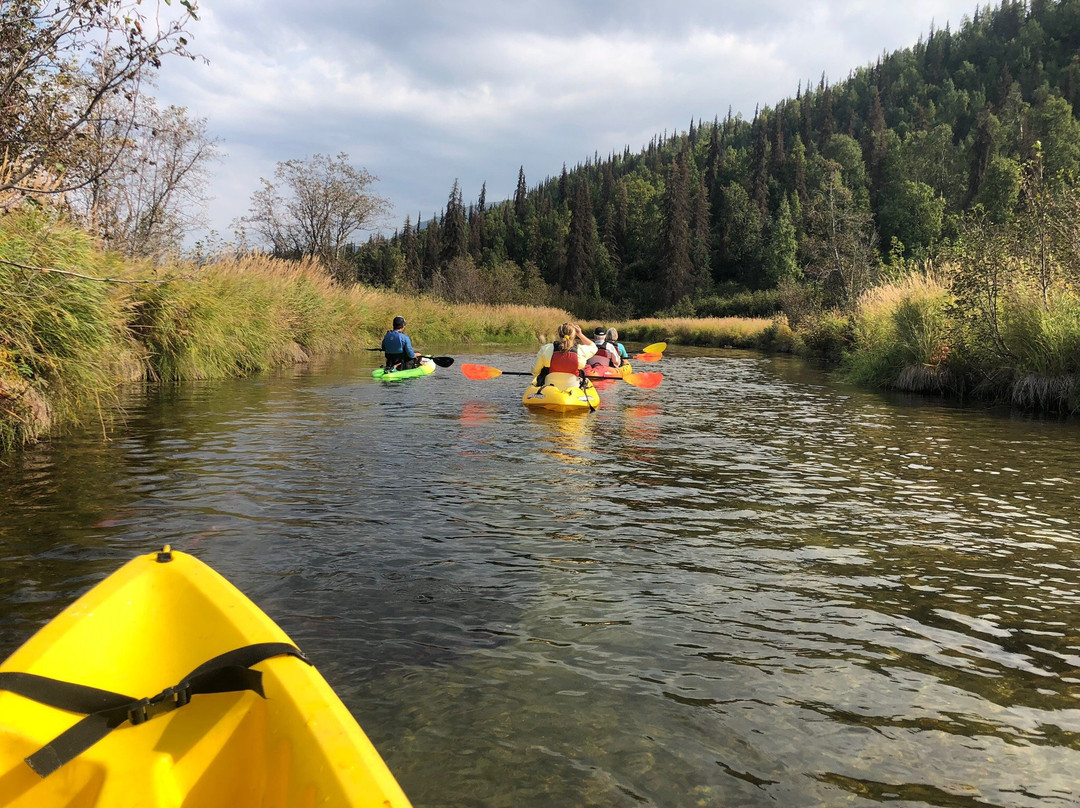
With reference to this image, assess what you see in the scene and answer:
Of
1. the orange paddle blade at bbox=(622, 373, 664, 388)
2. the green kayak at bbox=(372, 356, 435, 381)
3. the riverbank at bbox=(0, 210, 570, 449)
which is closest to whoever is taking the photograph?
the riverbank at bbox=(0, 210, 570, 449)

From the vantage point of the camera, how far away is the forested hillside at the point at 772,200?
→ 66.4 m

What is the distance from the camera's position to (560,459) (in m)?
7.49

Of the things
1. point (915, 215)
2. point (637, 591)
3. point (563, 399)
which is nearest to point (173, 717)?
point (637, 591)

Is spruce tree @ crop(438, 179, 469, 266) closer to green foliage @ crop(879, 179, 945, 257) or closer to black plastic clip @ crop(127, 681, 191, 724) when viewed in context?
green foliage @ crop(879, 179, 945, 257)

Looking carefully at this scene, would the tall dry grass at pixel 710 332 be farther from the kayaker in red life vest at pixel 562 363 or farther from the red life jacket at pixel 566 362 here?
the red life jacket at pixel 566 362

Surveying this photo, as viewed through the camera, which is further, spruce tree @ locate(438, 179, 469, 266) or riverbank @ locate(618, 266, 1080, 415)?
spruce tree @ locate(438, 179, 469, 266)

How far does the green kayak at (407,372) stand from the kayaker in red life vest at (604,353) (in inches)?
138

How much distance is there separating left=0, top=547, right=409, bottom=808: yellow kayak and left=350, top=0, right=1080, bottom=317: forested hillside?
122ft

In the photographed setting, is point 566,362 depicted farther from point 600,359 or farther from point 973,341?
point 973,341

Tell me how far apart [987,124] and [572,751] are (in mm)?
91390

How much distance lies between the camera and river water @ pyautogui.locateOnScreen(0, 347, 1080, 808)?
8.36 ft

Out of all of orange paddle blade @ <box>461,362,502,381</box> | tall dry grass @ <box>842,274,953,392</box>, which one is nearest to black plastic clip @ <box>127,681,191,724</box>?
orange paddle blade @ <box>461,362,502,381</box>

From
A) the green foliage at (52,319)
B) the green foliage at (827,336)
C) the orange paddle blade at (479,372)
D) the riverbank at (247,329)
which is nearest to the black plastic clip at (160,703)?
the riverbank at (247,329)

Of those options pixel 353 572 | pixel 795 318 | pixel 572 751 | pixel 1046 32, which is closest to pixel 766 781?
pixel 572 751
